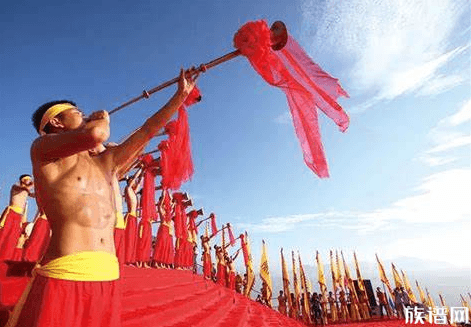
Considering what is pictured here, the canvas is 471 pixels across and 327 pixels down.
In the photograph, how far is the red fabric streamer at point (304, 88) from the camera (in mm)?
2678

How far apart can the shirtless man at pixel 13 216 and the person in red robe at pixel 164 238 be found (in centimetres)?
443

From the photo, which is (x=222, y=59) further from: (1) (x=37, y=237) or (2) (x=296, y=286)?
(2) (x=296, y=286)

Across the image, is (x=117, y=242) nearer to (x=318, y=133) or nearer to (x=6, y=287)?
(x=6, y=287)

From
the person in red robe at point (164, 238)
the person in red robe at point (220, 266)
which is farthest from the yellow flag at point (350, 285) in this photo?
the person in red robe at point (164, 238)

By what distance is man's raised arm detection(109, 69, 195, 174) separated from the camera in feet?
5.67

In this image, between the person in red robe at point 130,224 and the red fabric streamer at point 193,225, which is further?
the red fabric streamer at point 193,225

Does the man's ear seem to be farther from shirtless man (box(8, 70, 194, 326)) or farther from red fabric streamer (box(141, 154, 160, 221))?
red fabric streamer (box(141, 154, 160, 221))

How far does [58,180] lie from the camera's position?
1.60 metres

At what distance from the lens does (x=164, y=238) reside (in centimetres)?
991

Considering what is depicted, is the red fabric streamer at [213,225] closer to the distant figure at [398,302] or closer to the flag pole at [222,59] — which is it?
the distant figure at [398,302]

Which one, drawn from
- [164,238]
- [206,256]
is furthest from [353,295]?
[164,238]

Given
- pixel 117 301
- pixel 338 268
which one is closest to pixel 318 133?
pixel 117 301

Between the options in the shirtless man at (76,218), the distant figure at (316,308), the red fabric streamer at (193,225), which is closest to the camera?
the shirtless man at (76,218)

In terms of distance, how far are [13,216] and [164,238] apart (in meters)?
4.87
